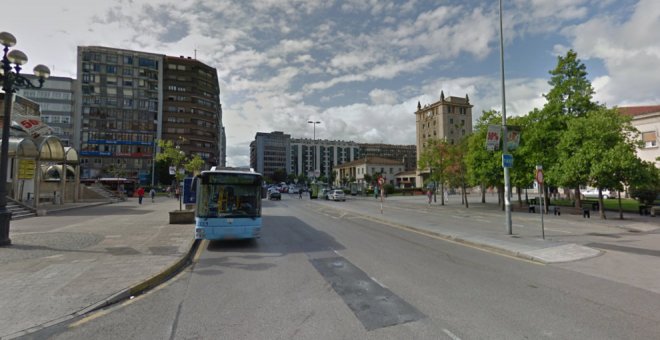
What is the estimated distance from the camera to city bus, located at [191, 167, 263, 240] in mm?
10953

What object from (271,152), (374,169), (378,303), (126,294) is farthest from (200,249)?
(271,152)

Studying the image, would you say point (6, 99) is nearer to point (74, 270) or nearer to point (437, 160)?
point (74, 270)

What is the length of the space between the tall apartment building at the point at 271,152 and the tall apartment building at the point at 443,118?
99793 mm

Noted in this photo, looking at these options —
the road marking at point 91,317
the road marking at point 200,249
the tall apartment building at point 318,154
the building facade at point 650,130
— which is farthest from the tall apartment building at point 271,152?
the road marking at point 91,317

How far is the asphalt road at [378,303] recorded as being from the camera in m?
4.58

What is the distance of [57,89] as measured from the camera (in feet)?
265

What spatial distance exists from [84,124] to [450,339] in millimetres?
95391

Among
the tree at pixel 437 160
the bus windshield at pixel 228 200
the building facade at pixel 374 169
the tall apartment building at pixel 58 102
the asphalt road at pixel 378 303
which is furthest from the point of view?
the building facade at pixel 374 169

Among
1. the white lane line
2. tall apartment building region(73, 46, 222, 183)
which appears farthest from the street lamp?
tall apartment building region(73, 46, 222, 183)

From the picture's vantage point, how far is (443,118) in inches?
3762

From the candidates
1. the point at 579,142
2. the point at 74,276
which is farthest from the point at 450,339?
the point at 579,142

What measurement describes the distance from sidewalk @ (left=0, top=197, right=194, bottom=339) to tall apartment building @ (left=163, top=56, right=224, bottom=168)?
7728cm

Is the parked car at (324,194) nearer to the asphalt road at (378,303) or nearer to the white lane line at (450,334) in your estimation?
the asphalt road at (378,303)

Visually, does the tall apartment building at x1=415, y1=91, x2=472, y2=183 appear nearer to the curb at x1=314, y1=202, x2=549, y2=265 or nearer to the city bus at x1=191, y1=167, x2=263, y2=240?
the curb at x1=314, y1=202, x2=549, y2=265
